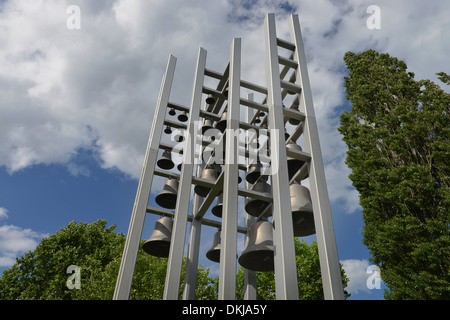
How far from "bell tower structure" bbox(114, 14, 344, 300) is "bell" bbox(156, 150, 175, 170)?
0.9 inches

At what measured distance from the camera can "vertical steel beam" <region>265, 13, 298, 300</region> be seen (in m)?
3.57

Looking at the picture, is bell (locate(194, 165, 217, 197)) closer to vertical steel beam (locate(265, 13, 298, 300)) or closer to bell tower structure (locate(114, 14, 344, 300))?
bell tower structure (locate(114, 14, 344, 300))

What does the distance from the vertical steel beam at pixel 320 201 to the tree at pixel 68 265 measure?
12.7 metres

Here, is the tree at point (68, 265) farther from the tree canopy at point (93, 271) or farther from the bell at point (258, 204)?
the bell at point (258, 204)

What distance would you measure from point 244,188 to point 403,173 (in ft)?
24.3

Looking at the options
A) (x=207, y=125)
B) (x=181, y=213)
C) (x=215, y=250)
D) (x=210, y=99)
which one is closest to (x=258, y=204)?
(x=215, y=250)

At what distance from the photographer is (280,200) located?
4145 millimetres

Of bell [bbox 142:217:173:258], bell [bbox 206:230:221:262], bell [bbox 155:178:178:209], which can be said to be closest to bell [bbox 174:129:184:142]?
bell [bbox 155:178:178:209]

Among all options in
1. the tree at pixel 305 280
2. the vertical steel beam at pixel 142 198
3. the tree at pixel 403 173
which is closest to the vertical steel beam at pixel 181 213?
the vertical steel beam at pixel 142 198

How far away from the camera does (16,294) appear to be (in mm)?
19391

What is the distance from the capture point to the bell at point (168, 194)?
6273 millimetres

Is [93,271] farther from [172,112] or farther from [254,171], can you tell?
[254,171]

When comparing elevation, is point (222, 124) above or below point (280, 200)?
above
